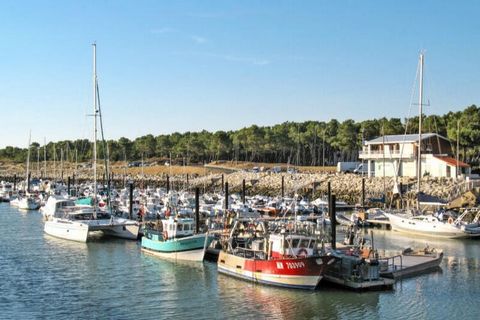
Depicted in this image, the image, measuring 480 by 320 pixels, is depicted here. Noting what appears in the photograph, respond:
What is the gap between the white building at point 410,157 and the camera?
293ft

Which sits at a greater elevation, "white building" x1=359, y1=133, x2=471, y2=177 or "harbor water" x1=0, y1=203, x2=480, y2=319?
"white building" x1=359, y1=133, x2=471, y2=177

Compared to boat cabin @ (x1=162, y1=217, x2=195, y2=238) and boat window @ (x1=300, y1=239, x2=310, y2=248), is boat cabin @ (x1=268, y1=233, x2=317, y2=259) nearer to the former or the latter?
boat window @ (x1=300, y1=239, x2=310, y2=248)

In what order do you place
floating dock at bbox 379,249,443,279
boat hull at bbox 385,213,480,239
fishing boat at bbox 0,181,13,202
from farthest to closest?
fishing boat at bbox 0,181,13,202
boat hull at bbox 385,213,480,239
floating dock at bbox 379,249,443,279

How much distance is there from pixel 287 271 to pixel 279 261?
698 mm

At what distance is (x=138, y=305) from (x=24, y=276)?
11056 mm

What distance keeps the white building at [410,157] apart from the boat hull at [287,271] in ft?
178

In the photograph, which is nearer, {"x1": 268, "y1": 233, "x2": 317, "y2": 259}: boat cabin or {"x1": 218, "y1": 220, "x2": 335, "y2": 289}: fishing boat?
{"x1": 218, "y1": 220, "x2": 335, "y2": 289}: fishing boat

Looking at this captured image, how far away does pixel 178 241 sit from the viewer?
43.5m

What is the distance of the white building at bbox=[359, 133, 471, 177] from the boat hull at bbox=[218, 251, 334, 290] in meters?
54.4

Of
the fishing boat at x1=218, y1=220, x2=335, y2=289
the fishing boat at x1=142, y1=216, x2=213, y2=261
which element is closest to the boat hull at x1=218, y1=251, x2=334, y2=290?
the fishing boat at x1=218, y1=220, x2=335, y2=289

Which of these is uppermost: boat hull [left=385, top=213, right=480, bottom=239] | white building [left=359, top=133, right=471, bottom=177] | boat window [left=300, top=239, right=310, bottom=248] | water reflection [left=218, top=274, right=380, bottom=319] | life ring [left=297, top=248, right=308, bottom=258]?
white building [left=359, top=133, right=471, bottom=177]

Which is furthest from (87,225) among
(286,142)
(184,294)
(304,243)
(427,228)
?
(286,142)

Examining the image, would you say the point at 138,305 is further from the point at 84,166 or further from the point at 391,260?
the point at 84,166

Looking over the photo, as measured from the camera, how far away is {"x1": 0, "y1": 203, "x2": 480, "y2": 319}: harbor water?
3070 centimetres
